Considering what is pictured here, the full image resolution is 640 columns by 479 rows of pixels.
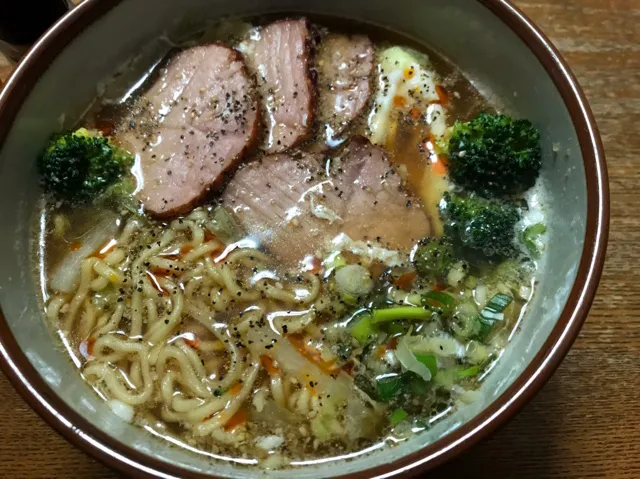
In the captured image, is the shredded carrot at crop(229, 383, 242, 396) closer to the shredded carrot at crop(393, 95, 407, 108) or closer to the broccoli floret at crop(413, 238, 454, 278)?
the broccoli floret at crop(413, 238, 454, 278)

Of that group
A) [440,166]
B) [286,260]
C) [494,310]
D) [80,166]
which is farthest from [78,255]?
[494,310]

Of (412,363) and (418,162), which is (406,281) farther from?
(418,162)

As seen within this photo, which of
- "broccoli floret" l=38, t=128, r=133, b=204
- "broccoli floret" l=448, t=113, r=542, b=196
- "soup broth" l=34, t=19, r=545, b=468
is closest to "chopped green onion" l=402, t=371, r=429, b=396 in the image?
"soup broth" l=34, t=19, r=545, b=468

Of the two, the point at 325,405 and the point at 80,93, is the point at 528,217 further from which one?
the point at 80,93

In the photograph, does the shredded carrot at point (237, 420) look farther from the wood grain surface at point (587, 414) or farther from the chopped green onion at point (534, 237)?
the chopped green onion at point (534, 237)

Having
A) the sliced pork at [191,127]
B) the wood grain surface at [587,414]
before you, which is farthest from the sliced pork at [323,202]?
the wood grain surface at [587,414]
